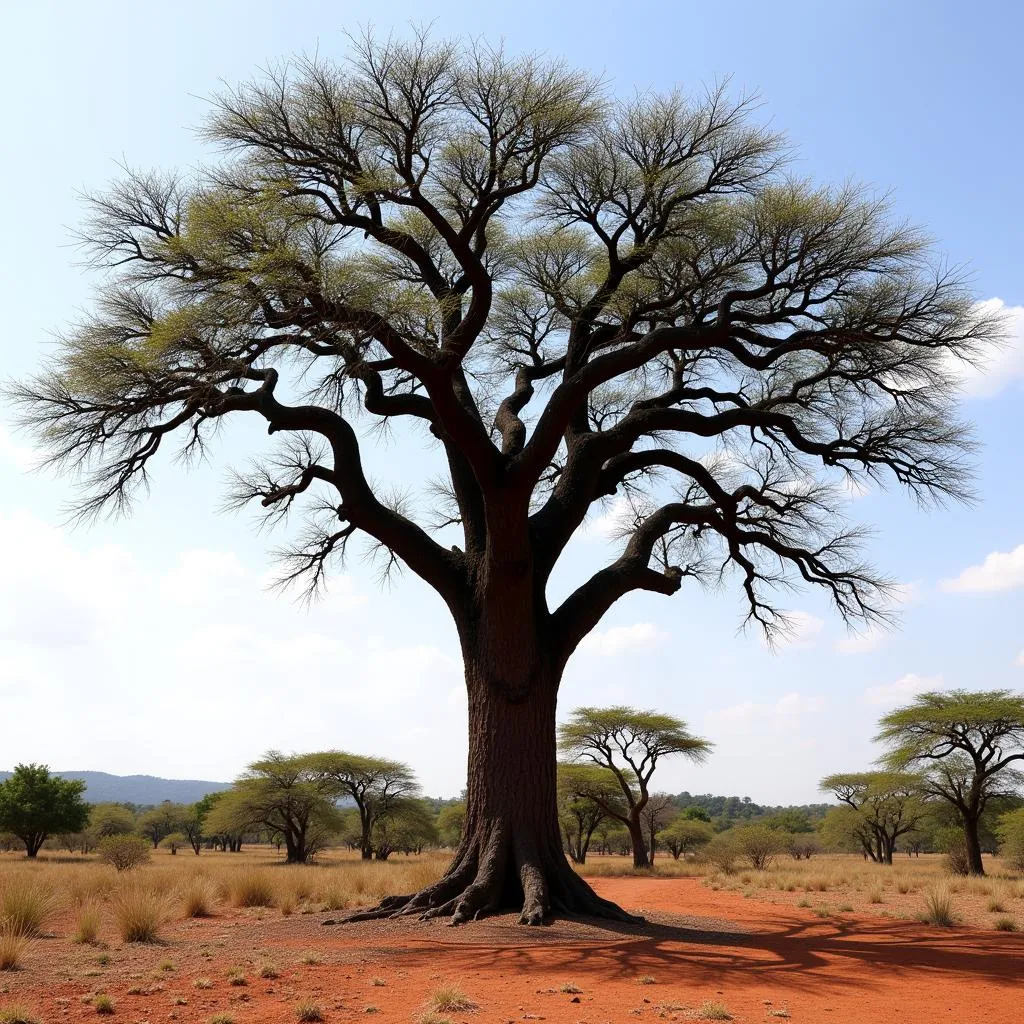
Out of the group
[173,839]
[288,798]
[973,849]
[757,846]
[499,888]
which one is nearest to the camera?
[499,888]

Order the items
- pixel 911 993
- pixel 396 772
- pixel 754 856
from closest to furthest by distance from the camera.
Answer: pixel 911 993
pixel 754 856
pixel 396 772

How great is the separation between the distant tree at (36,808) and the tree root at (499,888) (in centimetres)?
3374

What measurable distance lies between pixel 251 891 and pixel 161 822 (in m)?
51.7

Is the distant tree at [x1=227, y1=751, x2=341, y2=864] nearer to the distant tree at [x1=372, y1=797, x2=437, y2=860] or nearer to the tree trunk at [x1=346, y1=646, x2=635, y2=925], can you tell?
the distant tree at [x1=372, y1=797, x2=437, y2=860]

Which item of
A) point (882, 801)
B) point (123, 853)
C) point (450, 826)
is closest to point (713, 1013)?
point (123, 853)

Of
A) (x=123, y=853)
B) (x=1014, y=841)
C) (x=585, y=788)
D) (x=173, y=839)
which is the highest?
(x=585, y=788)

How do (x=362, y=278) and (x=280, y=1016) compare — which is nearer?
(x=280, y=1016)

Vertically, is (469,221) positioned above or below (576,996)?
above

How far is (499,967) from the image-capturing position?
6.79 m

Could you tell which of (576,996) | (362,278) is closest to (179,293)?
(362,278)

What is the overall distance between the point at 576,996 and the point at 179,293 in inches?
288

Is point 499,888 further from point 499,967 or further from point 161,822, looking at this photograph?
point 161,822

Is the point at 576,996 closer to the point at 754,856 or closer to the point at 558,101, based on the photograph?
the point at 558,101

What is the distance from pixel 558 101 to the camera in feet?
31.1
